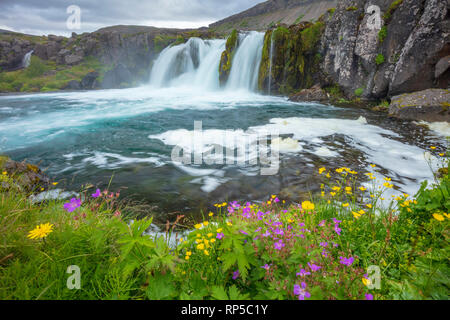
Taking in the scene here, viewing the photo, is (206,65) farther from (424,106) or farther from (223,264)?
(223,264)

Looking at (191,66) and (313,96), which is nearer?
(313,96)

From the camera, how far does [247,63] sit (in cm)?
2078

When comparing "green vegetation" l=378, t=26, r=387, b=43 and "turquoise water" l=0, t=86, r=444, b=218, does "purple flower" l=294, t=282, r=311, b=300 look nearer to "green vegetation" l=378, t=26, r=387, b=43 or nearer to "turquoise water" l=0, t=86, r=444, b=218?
"turquoise water" l=0, t=86, r=444, b=218

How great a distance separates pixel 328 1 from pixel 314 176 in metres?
125

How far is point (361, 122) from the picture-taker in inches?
378

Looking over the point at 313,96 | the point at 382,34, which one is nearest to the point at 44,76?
the point at 313,96

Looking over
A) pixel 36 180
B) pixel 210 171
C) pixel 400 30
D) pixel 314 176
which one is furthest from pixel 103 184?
pixel 400 30

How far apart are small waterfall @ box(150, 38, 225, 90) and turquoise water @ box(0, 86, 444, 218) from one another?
1265 cm

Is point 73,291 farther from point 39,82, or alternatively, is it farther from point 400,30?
point 39,82

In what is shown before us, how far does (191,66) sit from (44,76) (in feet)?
79.7

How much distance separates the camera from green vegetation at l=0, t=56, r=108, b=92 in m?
30.3

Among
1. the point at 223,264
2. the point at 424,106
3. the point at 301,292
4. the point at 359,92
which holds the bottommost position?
the point at 223,264

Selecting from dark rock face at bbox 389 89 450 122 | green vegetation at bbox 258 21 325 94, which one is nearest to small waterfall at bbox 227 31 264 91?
green vegetation at bbox 258 21 325 94

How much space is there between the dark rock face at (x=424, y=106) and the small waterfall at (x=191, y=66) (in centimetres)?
1618
